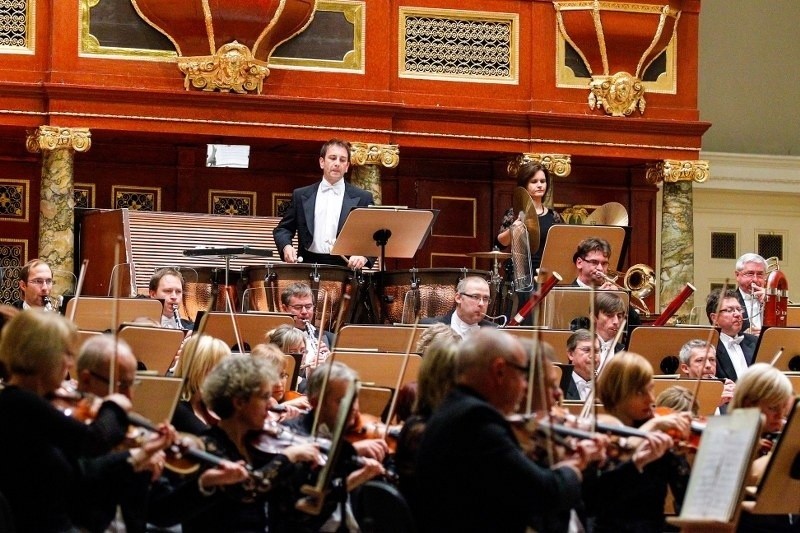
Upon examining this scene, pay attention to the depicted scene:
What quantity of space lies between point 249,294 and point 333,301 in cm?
53

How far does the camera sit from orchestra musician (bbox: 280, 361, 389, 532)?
4.33 metres

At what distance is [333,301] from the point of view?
26.4 ft

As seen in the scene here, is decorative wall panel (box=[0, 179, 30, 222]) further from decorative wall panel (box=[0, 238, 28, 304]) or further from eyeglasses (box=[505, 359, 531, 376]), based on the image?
eyeglasses (box=[505, 359, 531, 376])

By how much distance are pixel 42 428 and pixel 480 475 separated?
112 cm

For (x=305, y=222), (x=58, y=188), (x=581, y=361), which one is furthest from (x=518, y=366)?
(x=58, y=188)

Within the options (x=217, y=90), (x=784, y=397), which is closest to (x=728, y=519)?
(x=784, y=397)

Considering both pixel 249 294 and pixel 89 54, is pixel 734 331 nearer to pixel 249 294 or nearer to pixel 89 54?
pixel 249 294

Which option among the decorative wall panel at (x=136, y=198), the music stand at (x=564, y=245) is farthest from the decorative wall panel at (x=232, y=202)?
the music stand at (x=564, y=245)

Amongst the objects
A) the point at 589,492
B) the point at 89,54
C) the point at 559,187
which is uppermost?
the point at 89,54

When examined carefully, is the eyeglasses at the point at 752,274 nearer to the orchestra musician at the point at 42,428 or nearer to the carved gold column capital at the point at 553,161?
the carved gold column capital at the point at 553,161

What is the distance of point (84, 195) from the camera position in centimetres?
1057

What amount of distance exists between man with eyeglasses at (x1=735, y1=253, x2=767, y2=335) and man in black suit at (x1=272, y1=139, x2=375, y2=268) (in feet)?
7.20

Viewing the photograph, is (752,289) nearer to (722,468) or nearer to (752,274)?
(752,274)

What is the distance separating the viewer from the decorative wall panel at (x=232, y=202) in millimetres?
10812
